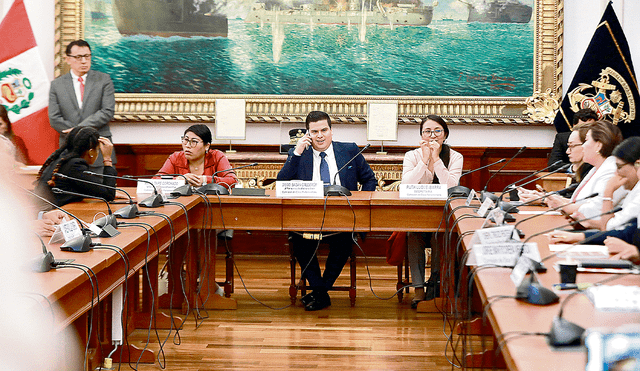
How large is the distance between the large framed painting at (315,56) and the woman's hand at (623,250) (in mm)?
3315

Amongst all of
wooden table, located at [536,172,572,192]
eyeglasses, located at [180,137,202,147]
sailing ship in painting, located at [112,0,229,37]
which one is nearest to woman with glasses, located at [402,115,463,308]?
wooden table, located at [536,172,572,192]

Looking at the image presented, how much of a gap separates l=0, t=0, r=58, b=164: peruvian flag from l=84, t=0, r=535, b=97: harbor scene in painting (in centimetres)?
47

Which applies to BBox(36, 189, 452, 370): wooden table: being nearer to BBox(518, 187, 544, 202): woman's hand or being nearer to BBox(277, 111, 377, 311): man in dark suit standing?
→ BBox(277, 111, 377, 311): man in dark suit standing

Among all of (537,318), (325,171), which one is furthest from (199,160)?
(537,318)

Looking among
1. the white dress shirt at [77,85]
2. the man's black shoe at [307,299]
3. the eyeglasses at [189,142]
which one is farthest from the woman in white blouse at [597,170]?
the white dress shirt at [77,85]

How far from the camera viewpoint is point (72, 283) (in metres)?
1.72

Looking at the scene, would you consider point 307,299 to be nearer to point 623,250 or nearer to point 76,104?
point 623,250

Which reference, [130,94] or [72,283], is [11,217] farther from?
[130,94]

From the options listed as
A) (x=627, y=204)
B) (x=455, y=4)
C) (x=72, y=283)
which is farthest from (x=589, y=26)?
(x=72, y=283)

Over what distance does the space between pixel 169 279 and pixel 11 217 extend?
2157mm

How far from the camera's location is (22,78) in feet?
16.4

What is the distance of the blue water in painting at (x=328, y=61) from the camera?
5.27m

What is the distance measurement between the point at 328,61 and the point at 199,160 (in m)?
1.59

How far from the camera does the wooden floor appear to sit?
2.86m
